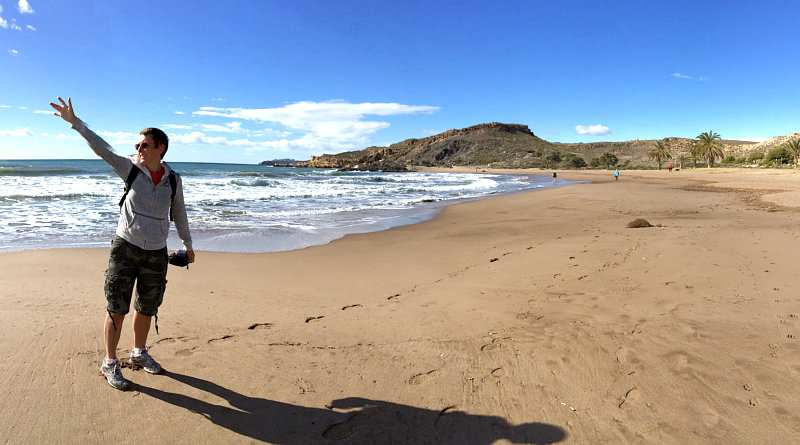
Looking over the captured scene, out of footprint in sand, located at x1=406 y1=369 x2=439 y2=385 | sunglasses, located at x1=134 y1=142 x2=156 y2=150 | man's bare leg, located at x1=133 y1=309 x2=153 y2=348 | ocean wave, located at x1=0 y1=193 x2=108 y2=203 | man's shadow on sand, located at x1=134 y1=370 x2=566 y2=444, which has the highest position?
sunglasses, located at x1=134 y1=142 x2=156 y2=150

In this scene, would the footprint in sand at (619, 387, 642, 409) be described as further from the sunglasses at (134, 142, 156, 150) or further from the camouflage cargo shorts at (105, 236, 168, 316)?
the sunglasses at (134, 142, 156, 150)

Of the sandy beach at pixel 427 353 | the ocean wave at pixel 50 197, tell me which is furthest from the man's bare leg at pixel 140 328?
the ocean wave at pixel 50 197

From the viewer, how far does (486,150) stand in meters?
124

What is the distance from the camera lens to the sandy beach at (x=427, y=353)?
2.32m

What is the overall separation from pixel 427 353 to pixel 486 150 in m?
126

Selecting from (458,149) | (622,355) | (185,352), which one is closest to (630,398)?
(622,355)

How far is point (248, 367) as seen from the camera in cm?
299

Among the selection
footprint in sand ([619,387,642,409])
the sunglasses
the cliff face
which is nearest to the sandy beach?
footprint in sand ([619,387,642,409])

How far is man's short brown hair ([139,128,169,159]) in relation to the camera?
8.75 ft

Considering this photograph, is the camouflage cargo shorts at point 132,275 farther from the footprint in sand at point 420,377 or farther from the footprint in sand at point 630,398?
the footprint in sand at point 630,398

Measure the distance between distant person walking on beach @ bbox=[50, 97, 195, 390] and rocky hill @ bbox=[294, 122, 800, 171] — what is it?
A: 88.2 meters

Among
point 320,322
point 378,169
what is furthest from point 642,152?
point 320,322

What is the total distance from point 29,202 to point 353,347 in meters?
16.3

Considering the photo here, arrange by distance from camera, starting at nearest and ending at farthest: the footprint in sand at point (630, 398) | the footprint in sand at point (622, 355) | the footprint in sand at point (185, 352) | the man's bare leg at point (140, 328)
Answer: the footprint in sand at point (630, 398) → the man's bare leg at point (140, 328) → the footprint in sand at point (622, 355) → the footprint in sand at point (185, 352)
